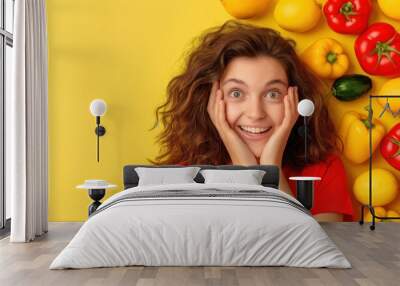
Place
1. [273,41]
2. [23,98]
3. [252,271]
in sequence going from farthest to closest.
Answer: [273,41] → [23,98] → [252,271]

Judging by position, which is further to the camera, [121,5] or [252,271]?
[121,5]

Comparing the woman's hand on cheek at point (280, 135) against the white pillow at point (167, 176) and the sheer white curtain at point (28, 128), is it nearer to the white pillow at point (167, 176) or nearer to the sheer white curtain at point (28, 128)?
the white pillow at point (167, 176)

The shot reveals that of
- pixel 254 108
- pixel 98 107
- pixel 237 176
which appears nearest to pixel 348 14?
pixel 254 108

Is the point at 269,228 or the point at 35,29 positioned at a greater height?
the point at 35,29

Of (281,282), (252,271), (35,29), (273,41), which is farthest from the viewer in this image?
(273,41)

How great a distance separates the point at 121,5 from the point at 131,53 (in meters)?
0.48

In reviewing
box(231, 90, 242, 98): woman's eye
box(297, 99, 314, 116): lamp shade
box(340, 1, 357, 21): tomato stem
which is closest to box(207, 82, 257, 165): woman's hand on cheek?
box(231, 90, 242, 98): woman's eye

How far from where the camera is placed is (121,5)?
6059 mm

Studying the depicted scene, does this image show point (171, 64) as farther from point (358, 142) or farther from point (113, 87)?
point (358, 142)

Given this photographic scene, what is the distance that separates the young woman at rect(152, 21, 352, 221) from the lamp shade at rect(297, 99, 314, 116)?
0.49 feet

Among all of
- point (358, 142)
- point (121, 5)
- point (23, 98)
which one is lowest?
point (358, 142)

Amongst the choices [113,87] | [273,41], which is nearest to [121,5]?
[113,87]

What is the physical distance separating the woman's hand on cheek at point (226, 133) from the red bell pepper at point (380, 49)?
1413 millimetres

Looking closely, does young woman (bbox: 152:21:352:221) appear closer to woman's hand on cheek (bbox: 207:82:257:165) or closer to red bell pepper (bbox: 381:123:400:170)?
woman's hand on cheek (bbox: 207:82:257:165)
